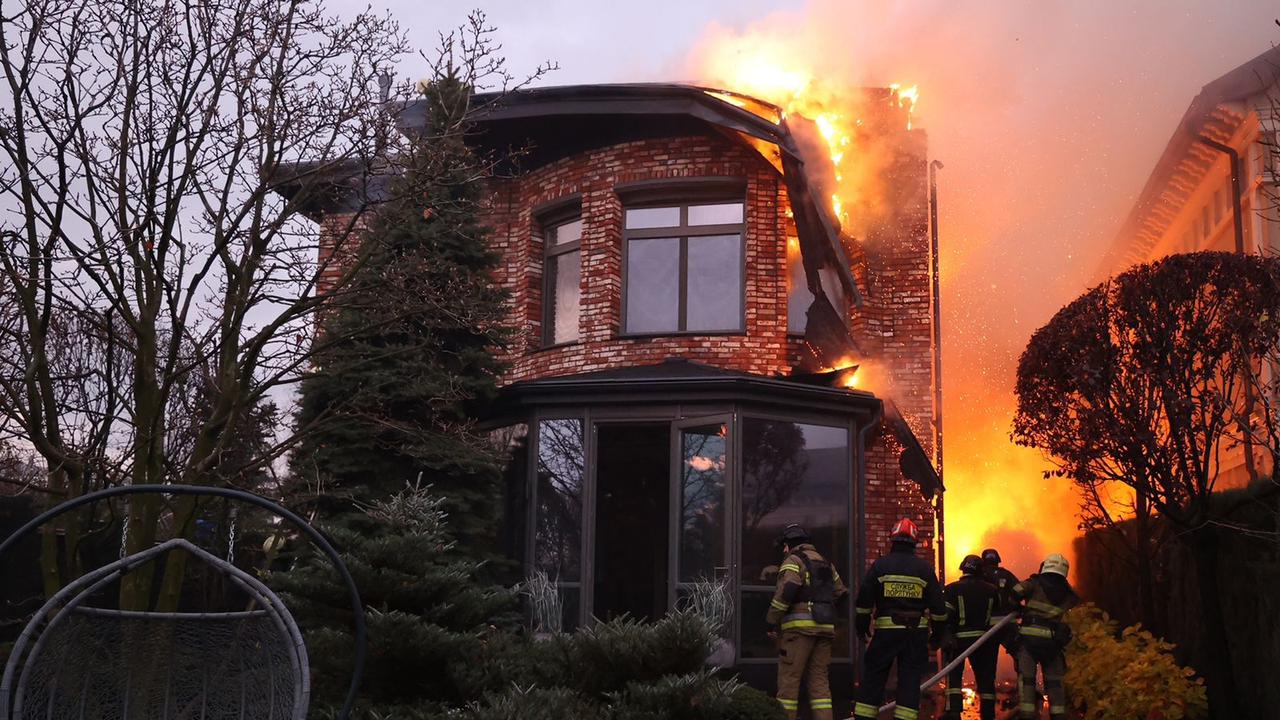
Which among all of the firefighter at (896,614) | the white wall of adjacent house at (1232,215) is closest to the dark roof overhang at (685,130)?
the firefighter at (896,614)

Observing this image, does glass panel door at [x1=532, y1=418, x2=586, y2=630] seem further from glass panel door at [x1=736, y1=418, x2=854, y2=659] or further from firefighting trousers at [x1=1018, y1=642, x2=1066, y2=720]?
firefighting trousers at [x1=1018, y1=642, x2=1066, y2=720]

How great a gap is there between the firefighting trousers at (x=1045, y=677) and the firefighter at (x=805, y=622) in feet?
7.64

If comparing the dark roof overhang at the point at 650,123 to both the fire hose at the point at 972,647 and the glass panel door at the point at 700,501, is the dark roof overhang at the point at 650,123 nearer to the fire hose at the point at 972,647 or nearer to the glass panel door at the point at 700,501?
the glass panel door at the point at 700,501

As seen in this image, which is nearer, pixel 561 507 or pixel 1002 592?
pixel 1002 592

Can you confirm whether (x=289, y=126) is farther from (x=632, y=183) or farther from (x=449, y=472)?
(x=632, y=183)

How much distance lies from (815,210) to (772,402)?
2.66 m

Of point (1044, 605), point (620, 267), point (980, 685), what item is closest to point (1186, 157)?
point (620, 267)

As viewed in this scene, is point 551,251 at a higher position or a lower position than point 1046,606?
higher

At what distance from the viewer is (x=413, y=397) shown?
13.3 meters

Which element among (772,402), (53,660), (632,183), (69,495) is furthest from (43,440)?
(632,183)

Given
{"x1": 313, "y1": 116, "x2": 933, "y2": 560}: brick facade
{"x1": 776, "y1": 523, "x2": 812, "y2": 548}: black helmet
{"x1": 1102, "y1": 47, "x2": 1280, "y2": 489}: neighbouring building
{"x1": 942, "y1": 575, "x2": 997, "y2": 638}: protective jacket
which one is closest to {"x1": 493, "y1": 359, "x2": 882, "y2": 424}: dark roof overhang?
{"x1": 313, "y1": 116, "x2": 933, "y2": 560}: brick facade

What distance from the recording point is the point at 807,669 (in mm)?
10398

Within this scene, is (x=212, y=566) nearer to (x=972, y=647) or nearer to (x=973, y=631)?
(x=972, y=647)

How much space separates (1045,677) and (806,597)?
9.68 feet
